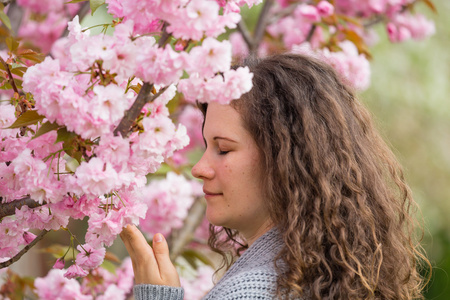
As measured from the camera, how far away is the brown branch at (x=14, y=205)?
1188 mm

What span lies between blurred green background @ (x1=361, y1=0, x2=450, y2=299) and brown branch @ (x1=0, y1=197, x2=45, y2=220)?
20.7 feet

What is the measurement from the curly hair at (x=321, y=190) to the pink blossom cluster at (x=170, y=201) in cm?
137

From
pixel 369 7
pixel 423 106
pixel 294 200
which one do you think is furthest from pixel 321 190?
pixel 423 106

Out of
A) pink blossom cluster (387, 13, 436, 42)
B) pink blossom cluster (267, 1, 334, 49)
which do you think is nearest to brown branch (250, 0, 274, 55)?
pink blossom cluster (267, 1, 334, 49)

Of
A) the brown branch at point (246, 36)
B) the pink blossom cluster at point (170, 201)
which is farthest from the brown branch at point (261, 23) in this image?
the pink blossom cluster at point (170, 201)

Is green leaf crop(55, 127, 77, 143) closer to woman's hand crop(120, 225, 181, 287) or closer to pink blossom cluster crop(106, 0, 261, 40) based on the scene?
pink blossom cluster crop(106, 0, 261, 40)

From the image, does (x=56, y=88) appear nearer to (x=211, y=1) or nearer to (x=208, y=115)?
(x=211, y=1)

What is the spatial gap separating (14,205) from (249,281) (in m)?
0.53

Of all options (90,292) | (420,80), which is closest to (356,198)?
(90,292)

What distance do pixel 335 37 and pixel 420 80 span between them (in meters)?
5.07

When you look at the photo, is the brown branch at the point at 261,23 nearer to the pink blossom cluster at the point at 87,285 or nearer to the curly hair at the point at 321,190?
the pink blossom cluster at the point at 87,285

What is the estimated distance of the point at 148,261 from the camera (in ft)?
5.01

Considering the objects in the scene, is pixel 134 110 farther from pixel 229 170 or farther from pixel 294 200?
pixel 294 200

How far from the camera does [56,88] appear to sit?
1.03m
